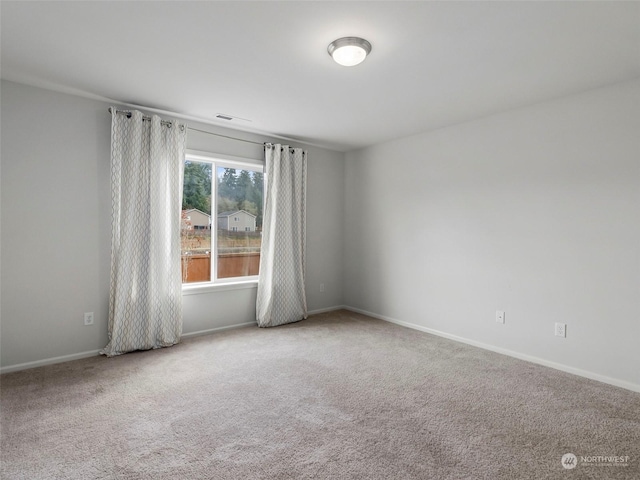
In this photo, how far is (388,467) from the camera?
1811 mm

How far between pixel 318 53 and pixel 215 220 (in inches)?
97.1

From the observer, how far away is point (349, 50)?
88.7 inches

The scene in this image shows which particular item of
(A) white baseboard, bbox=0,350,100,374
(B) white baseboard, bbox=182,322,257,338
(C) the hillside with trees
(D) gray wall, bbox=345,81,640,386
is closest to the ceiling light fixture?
(D) gray wall, bbox=345,81,640,386

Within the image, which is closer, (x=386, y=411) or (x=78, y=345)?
(x=386, y=411)

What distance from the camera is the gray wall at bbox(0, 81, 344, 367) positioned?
9.52 ft

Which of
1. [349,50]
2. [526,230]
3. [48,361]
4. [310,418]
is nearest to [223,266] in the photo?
[48,361]

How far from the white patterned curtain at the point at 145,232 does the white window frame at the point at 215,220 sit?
0.92ft

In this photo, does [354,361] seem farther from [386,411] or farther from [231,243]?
[231,243]

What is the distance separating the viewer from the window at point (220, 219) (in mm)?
4023

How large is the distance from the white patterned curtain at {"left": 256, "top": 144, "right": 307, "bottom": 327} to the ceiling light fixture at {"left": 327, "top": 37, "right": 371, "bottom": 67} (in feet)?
7.26

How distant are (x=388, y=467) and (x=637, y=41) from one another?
119 inches

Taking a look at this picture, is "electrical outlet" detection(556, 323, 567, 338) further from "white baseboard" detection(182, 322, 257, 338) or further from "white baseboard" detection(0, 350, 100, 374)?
"white baseboard" detection(0, 350, 100, 374)

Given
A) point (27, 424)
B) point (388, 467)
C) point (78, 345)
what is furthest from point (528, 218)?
point (78, 345)

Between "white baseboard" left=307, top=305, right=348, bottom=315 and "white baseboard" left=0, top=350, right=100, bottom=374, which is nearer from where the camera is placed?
"white baseboard" left=0, top=350, right=100, bottom=374
